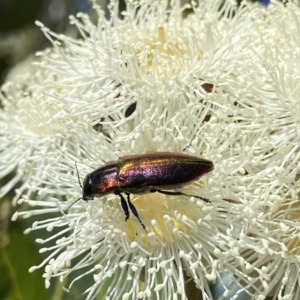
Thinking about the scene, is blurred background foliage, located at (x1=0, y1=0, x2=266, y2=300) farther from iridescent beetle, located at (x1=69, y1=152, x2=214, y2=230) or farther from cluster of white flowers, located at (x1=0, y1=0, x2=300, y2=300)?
iridescent beetle, located at (x1=69, y1=152, x2=214, y2=230)

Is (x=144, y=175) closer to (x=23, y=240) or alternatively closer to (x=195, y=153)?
(x=195, y=153)

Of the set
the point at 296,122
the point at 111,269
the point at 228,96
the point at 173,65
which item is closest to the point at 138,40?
the point at 173,65

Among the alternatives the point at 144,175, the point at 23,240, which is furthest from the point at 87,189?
the point at 23,240

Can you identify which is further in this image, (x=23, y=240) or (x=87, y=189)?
(x=23, y=240)

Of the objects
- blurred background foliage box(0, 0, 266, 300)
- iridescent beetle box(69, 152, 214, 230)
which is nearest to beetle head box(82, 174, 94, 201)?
iridescent beetle box(69, 152, 214, 230)

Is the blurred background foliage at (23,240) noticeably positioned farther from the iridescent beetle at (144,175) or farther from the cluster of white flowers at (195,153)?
the iridescent beetle at (144,175)

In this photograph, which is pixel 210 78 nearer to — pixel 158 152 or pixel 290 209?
pixel 158 152
